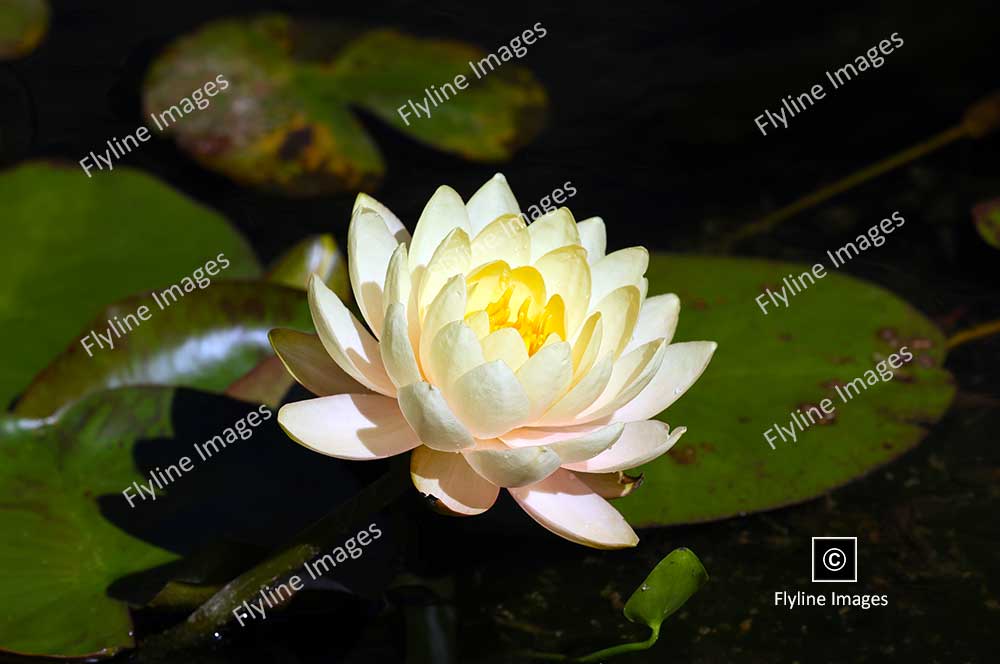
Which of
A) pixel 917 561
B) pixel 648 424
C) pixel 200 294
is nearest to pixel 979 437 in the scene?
pixel 917 561

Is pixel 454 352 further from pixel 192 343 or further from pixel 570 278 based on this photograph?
pixel 192 343

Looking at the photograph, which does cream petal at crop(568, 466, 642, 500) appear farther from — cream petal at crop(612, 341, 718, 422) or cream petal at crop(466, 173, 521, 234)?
cream petal at crop(466, 173, 521, 234)

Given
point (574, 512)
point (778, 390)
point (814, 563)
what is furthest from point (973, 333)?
point (574, 512)

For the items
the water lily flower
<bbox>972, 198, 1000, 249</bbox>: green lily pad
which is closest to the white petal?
the water lily flower

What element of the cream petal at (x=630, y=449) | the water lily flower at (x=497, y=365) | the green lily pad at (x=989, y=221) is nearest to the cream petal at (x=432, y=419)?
the water lily flower at (x=497, y=365)

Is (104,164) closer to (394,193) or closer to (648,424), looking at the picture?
(394,193)

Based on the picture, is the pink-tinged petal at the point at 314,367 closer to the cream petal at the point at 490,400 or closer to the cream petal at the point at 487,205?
the cream petal at the point at 490,400

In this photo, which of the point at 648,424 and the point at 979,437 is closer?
the point at 648,424
